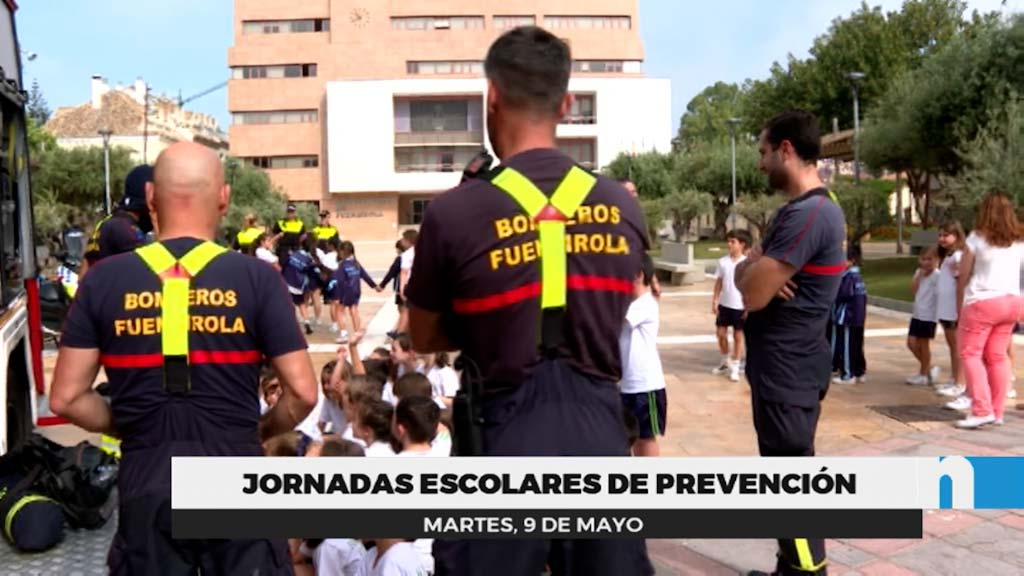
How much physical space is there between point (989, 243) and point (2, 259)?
6837mm

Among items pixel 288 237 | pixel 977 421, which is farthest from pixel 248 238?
pixel 977 421

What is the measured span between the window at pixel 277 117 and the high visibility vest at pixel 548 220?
6362 centimetres

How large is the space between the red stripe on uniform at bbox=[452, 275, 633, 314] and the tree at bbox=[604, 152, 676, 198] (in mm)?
50655

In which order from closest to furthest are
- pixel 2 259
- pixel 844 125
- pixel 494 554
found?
pixel 494 554, pixel 2 259, pixel 844 125

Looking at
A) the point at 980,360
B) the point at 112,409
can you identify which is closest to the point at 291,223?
the point at 980,360

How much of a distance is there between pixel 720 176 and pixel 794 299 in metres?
46.3

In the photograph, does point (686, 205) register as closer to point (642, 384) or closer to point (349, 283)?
point (349, 283)

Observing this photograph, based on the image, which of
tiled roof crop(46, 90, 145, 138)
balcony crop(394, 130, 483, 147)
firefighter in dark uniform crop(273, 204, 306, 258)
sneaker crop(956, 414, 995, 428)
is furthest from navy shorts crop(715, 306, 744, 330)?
tiled roof crop(46, 90, 145, 138)

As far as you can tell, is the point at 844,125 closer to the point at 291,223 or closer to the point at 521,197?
the point at 291,223

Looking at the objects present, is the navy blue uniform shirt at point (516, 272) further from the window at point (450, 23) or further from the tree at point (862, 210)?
the window at point (450, 23)

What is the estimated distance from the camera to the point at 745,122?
59.8 metres

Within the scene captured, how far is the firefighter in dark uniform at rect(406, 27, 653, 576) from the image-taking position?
202 cm

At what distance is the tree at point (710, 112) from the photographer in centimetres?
9325

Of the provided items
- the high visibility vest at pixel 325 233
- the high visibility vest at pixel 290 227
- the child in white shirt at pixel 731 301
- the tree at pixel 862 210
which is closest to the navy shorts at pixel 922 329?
the child in white shirt at pixel 731 301
